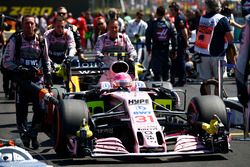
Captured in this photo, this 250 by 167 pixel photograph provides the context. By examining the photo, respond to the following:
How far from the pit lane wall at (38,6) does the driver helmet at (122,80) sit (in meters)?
37.9

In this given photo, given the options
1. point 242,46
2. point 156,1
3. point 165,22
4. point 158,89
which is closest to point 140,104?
point 158,89

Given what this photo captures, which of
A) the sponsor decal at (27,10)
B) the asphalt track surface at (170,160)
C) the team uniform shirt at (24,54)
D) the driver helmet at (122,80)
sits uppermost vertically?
the sponsor decal at (27,10)

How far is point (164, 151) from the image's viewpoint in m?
10.5

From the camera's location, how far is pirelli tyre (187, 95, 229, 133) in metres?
11.2

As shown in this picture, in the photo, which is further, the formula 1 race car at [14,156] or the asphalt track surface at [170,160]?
the asphalt track surface at [170,160]

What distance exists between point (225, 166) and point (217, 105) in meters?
1.23

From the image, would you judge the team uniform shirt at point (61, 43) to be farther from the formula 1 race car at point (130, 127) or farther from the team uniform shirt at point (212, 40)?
the formula 1 race car at point (130, 127)

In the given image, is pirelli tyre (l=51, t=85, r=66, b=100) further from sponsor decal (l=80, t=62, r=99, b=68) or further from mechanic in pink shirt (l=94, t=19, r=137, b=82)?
mechanic in pink shirt (l=94, t=19, r=137, b=82)

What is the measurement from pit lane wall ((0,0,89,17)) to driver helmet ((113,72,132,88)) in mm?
37857

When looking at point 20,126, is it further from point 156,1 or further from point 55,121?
point 156,1

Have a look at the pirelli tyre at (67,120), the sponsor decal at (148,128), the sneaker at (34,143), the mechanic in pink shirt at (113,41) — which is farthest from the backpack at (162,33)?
the sponsor decal at (148,128)

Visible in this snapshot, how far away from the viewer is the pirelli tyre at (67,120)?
10.8 m

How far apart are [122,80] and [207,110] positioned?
1.54 metres

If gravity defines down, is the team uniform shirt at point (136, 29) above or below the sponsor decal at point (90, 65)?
above
